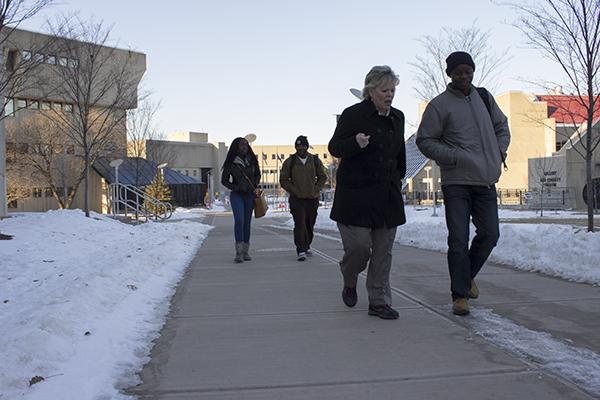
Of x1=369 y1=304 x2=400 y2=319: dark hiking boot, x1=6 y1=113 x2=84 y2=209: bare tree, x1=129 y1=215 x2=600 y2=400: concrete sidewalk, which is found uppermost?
x1=6 y1=113 x2=84 y2=209: bare tree

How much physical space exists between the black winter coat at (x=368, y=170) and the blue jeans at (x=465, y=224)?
1.35 feet

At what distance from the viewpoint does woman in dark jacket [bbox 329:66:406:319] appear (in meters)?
4.47

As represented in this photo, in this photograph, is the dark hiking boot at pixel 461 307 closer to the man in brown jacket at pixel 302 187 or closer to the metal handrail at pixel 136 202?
the man in brown jacket at pixel 302 187

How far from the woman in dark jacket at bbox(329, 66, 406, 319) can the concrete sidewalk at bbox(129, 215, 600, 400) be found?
1.37 ft

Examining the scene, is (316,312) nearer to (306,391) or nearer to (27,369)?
(306,391)

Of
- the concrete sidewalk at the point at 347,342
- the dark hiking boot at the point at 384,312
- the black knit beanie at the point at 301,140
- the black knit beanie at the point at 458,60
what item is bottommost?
the concrete sidewalk at the point at 347,342

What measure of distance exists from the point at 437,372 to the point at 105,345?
2091 mm

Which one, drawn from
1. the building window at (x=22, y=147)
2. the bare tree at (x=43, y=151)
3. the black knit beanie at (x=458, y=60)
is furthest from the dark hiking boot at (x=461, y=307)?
the building window at (x=22, y=147)

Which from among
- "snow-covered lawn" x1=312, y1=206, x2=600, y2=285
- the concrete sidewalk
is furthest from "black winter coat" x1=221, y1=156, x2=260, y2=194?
"snow-covered lawn" x1=312, y1=206, x2=600, y2=285

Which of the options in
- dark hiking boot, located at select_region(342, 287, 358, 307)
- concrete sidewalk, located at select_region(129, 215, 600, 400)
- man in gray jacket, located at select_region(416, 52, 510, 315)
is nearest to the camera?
concrete sidewalk, located at select_region(129, 215, 600, 400)

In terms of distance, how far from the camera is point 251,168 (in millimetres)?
8570

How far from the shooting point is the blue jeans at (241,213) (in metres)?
8.28

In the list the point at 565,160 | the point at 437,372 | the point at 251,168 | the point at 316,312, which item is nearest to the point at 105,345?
the point at 316,312

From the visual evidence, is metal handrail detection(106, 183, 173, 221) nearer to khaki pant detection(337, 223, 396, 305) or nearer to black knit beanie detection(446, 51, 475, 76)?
khaki pant detection(337, 223, 396, 305)
